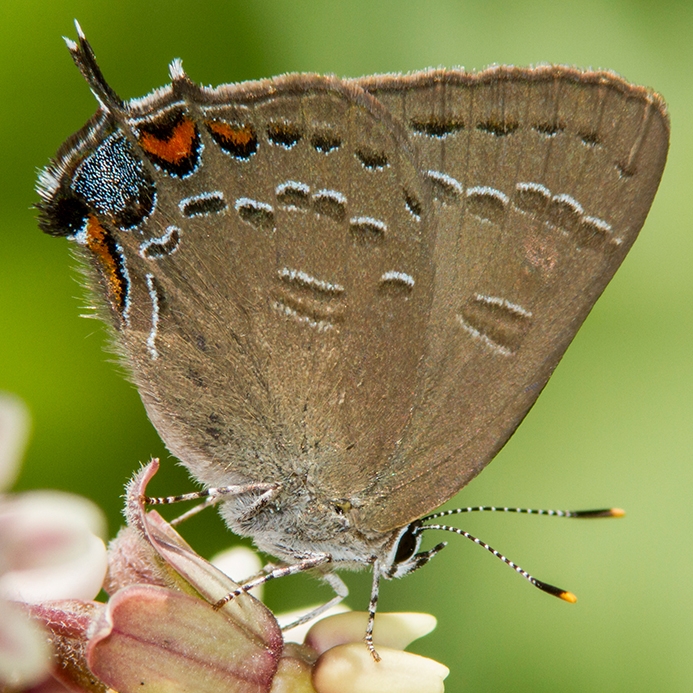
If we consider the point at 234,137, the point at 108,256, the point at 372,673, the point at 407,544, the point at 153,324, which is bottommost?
the point at 372,673

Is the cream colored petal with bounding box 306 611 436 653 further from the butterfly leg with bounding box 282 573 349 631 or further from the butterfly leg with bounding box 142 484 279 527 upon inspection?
the butterfly leg with bounding box 142 484 279 527

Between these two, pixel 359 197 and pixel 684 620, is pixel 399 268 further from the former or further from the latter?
pixel 684 620

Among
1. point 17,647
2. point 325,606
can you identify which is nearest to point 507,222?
point 325,606

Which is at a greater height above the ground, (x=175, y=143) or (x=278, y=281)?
(x=175, y=143)

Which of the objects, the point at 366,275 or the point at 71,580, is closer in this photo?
the point at 71,580

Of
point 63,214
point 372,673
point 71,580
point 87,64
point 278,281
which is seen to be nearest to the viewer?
point 71,580

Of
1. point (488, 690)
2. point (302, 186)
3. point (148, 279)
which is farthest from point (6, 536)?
point (488, 690)

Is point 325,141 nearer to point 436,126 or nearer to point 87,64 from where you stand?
point 436,126
